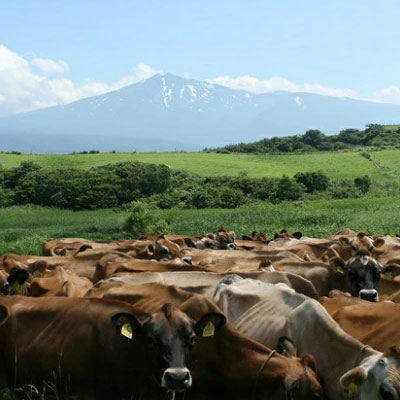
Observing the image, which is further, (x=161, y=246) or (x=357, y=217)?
(x=357, y=217)

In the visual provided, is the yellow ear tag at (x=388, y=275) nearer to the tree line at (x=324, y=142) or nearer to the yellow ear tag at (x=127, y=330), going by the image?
the yellow ear tag at (x=127, y=330)

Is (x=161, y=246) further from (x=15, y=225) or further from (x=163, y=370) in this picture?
(x=15, y=225)

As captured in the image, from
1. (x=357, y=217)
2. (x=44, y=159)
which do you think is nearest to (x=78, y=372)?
(x=357, y=217)

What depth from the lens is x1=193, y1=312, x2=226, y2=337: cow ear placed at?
725 cm

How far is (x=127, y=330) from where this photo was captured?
716 cm

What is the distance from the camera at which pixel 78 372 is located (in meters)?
7.58

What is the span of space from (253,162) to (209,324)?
325ft

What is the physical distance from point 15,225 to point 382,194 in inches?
1520

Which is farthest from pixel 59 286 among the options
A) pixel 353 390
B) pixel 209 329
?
pixel 353 390

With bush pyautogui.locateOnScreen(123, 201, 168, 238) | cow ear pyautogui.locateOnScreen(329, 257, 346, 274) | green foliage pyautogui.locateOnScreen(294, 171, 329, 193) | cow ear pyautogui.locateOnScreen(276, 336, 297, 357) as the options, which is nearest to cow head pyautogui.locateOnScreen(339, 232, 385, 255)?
cow ear pyautogui.locateOnScreen(329, 257, 346, 274)

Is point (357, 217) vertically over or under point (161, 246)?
under

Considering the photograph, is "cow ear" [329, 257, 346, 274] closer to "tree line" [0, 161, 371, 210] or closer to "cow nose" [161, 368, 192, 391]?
"cow nose" [161, 368, 192, 391]

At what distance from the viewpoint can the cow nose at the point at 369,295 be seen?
11631 millimetres

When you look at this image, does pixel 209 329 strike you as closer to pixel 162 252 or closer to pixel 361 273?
pixel 361 273
